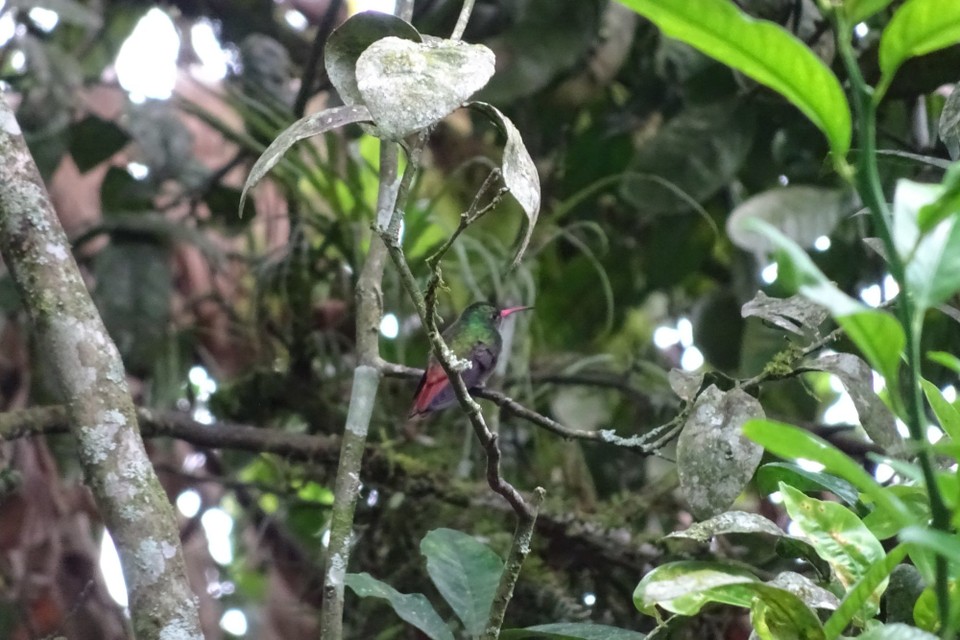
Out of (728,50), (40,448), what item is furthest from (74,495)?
(728,50)

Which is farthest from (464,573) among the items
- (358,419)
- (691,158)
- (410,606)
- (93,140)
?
(93,140)

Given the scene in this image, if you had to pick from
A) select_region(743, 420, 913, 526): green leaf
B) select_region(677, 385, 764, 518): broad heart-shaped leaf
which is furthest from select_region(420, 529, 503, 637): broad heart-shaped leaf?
select_region(743, 420, 913, 526): green leaf

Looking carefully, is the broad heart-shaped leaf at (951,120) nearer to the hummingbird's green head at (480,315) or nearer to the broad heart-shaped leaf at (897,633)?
the broad heart-shaped leaf at (897,633)

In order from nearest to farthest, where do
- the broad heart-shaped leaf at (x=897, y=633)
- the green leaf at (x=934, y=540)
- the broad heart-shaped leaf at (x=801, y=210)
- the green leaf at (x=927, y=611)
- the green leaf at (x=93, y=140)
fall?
the green leaf at (x=934, y=540) < the broad heart-shaped leaf at (x=897, y=633) < the green leaf at (x=927, y=611) < the broad heart-shaped leaf at (x=801, y=210) < the green leaf at (x=93, y=140)

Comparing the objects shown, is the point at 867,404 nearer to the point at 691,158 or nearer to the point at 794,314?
the point at 794,314

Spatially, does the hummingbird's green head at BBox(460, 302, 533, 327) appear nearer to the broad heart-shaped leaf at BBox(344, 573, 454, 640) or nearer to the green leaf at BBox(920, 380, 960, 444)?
the broad heart-shaped leaf at BBox(344, 573, 454, 640)

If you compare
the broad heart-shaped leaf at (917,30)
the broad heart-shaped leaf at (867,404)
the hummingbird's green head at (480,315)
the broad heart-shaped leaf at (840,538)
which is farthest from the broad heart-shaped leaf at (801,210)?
the broad heart-shaped leaf at (917,30)
